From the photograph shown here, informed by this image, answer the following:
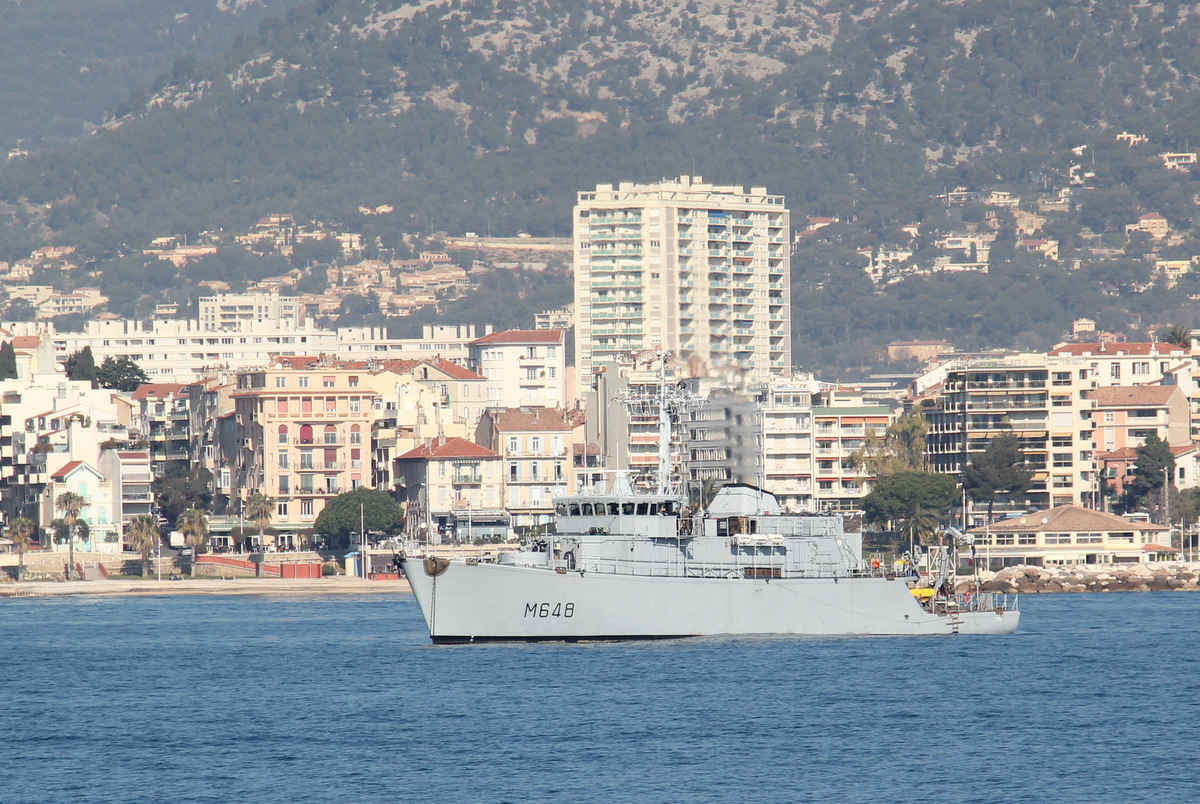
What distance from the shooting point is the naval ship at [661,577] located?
7644 centimetres

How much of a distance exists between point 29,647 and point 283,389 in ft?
247

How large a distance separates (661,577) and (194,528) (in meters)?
79.0

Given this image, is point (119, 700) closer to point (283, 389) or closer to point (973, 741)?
point (973, 741)

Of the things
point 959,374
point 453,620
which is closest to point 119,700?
point 453,620

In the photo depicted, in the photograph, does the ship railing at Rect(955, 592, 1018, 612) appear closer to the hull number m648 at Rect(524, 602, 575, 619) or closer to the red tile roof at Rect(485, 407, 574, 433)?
the hull number m648 at Rect(524, 602, 575, 619)

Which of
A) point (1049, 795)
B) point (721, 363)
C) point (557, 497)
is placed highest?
point (721, 363)

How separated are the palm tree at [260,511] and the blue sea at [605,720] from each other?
66.0 meters

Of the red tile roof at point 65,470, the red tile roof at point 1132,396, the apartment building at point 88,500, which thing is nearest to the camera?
the apartment building at point 88,500

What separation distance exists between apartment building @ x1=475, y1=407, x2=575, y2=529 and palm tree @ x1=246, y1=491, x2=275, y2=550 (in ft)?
58.1

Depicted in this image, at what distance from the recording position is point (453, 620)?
7788 cm

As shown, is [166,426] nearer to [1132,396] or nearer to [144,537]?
[144,537]

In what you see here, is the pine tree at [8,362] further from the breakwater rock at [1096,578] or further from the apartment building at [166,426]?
the breakwater rock at [1096,578]

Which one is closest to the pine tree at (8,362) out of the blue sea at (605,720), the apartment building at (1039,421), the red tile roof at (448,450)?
the red tile roof at (448,450)

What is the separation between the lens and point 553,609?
3022 inches
